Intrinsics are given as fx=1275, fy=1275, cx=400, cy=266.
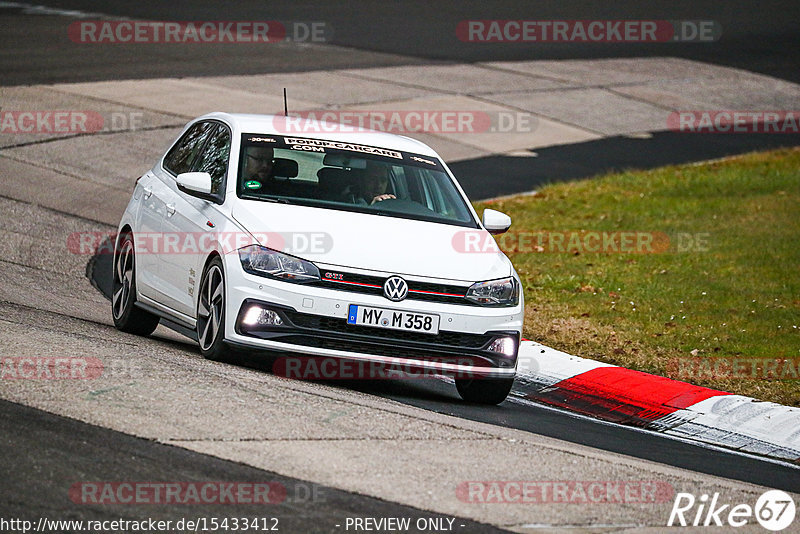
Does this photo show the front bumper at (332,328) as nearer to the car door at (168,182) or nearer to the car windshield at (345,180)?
the car windshield at (345,180)

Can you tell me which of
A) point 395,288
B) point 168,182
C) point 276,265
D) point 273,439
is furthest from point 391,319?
point 168,182

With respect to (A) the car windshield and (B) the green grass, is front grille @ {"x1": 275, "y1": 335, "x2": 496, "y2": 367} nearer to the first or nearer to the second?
(A) the car windshield

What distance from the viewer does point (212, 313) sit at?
26.9 feet

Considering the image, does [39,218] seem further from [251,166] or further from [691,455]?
[691,455]

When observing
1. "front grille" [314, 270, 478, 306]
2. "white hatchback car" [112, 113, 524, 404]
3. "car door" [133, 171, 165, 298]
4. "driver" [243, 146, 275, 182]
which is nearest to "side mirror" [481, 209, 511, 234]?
"white hatchback car" [112, 113, 524, 404]

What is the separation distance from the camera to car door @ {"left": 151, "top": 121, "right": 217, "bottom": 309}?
29.8 ft

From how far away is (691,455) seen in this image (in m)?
8.07

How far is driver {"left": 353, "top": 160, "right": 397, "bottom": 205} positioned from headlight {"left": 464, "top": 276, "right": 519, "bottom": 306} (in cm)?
114

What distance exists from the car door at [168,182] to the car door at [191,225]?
0.06 ft

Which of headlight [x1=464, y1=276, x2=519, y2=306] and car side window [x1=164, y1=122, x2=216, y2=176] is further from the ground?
car side window [x1=164, y1=122, x2=216, y2=176]

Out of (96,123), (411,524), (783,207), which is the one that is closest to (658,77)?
(783,207)

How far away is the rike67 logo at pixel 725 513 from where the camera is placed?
611 cm

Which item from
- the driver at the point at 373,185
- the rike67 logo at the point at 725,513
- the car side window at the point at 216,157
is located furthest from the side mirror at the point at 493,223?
the rike67 logo at the point at 725,513

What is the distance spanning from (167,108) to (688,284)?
34.9 ft
